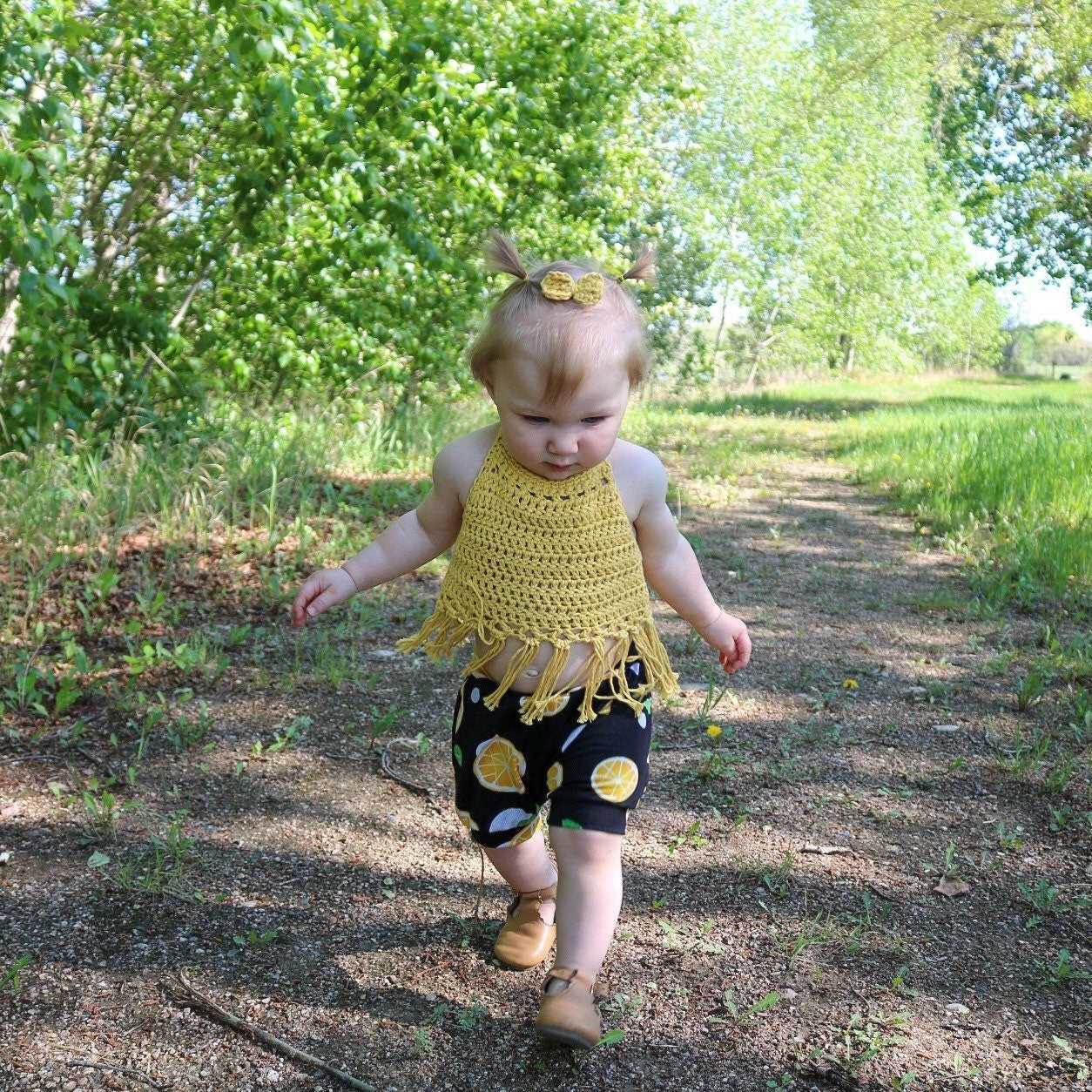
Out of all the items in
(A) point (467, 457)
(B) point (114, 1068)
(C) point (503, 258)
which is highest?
(C) point (503, 258)

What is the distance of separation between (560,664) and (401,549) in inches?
16.8

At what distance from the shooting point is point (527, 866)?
218cm

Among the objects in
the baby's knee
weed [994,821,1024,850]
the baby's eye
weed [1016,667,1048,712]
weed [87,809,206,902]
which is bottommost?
weed [87,809,206,902]

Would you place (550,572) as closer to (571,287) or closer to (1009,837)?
(571,287)

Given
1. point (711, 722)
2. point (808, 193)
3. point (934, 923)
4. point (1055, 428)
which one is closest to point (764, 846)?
point (934, 923)

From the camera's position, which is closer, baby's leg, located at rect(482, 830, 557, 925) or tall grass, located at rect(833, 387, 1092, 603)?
baby's leg, located at rect(482, 830, 557, 925)

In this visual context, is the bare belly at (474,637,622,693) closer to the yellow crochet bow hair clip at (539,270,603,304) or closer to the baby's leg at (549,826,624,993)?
the baby's leg at (549,826,624,993)

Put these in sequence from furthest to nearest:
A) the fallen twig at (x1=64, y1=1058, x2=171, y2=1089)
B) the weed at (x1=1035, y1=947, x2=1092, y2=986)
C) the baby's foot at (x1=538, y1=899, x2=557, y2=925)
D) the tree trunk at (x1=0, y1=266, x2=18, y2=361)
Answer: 1. the tree trunk at (x1=0, y1=266, x2=18, y2=361)
2. the baby's foot at (x1=538, y1=899, x2=557, y2=925)
3. the weed at (x1=1035, y1=947, x2=1092, y2=986)
4. the fallen twig at (x1=64, y1=1058, x2=171, y2=1089)

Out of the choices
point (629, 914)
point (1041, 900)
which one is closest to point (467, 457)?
point (629, 914)

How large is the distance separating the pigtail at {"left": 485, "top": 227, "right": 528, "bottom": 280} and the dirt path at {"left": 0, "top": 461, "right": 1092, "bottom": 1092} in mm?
1358

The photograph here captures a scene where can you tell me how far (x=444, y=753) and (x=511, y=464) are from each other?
1352mm

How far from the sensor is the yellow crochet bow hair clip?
6.07ft

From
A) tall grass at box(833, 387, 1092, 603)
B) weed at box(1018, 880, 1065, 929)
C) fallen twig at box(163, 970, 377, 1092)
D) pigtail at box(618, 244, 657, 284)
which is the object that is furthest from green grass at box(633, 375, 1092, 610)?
fallen twig at box(163, 970, 377, 1092)

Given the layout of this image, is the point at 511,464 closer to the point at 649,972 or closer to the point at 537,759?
the point at 537,759
